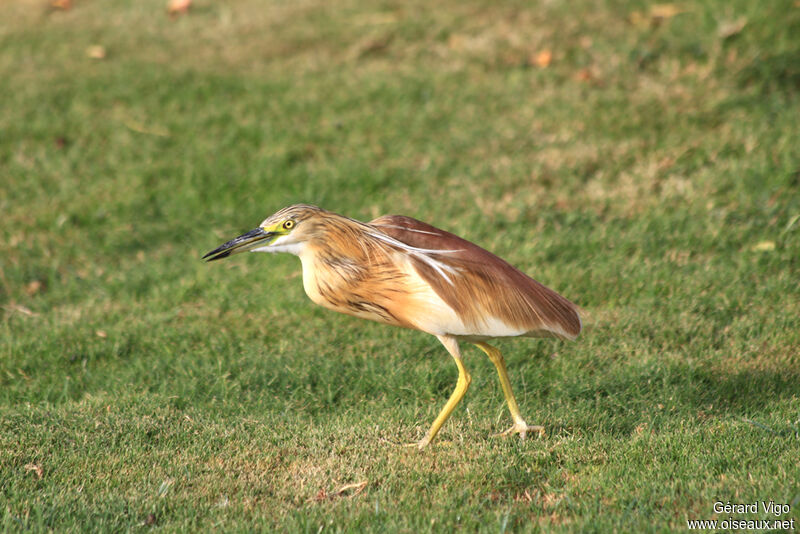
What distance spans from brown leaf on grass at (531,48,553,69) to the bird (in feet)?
15.4

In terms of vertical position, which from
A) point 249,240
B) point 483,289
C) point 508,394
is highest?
point 249,240

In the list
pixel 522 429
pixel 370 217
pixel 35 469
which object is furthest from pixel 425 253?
pixel 370 217

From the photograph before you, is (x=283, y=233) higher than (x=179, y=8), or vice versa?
(x=283, y=233)

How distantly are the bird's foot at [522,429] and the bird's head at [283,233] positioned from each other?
1439mm

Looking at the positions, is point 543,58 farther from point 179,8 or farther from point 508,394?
point 508,394

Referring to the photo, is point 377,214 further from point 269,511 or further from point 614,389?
point 269,511

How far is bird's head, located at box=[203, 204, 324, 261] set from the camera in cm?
419

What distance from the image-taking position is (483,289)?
4.27 meters

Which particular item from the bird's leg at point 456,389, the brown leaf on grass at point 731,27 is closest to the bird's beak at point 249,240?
the bird's leg at point 456,389

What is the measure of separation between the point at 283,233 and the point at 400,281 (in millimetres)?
592

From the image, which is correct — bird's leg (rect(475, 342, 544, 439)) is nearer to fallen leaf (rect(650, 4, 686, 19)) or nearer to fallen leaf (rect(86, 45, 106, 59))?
fallen leaf (rect(650, 4, 686, 19))

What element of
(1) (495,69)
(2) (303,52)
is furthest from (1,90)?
(1) (495,69)

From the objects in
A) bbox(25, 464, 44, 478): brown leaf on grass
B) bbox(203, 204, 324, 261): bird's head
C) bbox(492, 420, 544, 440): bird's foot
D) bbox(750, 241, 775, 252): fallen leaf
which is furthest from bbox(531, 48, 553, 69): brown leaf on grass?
bbox(25, 464, 44, 478): brown leaf on grass

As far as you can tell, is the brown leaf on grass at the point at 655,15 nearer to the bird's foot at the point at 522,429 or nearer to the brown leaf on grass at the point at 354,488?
the bird's foot at the point at 522,429
